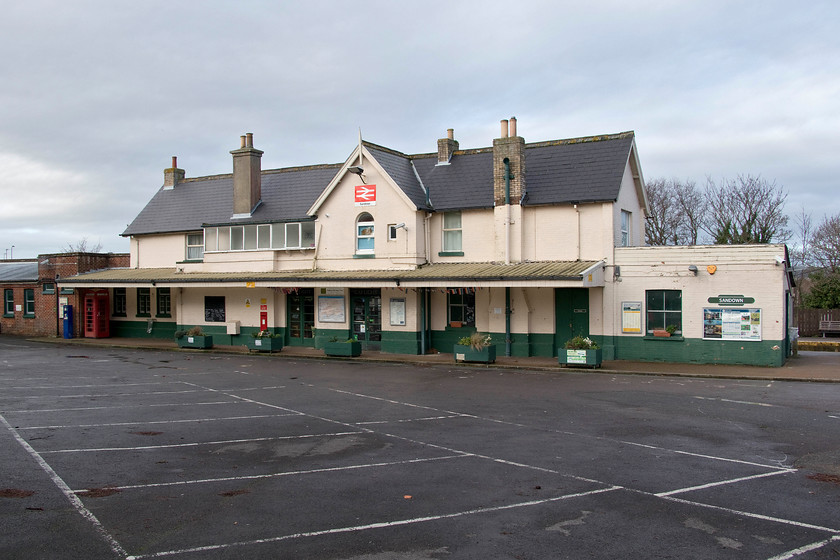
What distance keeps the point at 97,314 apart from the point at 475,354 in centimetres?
2087

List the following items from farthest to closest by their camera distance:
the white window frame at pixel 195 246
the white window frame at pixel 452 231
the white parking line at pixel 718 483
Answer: the white window frame at pixel 195 246 < the white window frame at pixel 452 231 < the white parking line at pixel 718 483

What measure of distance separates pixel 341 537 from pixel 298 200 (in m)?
23.8

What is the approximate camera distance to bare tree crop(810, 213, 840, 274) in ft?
161

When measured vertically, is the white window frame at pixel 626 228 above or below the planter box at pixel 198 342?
above

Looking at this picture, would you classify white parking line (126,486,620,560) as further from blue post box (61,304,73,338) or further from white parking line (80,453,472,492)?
blue post box (61,304,73,338)

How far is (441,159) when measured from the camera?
27.5m

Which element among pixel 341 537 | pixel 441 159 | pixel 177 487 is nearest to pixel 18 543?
pixel 177 487

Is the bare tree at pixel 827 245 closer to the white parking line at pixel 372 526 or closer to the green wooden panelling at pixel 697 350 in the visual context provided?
the green wooden panelling at pixel 697 350

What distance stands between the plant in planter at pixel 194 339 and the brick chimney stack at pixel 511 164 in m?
13.2

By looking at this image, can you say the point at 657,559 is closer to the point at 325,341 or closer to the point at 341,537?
the point at 341,537

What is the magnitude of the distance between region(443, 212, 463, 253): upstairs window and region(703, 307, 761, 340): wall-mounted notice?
8991 mm

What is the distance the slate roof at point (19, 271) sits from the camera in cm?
3738

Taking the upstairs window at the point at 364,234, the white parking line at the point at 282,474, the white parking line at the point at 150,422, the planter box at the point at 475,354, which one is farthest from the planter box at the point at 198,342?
the white parking line at the point at 282,474

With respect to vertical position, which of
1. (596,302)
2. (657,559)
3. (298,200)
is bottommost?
(657,559)
